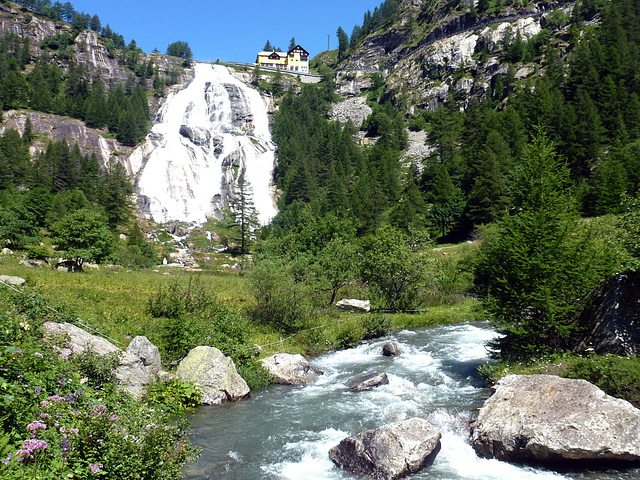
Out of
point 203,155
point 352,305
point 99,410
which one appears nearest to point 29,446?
point 99,410

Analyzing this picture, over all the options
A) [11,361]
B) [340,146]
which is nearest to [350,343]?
[11,361]

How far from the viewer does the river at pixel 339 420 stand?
380 inches

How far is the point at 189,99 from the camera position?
125 m

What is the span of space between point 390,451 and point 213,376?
724 centimetres

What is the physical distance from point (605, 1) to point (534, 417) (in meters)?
133

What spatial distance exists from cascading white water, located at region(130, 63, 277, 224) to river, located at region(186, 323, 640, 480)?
226ft

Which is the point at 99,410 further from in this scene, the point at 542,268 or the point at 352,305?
the point at 352,305

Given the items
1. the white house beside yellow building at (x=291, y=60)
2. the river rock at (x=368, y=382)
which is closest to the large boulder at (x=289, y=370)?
the river rock at (x=368, y=382)

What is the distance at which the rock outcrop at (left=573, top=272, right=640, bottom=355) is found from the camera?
12.3 metres

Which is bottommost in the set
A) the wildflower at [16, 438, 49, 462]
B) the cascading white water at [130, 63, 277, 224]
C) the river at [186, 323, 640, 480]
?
the river at [186, 323, 640, 480]

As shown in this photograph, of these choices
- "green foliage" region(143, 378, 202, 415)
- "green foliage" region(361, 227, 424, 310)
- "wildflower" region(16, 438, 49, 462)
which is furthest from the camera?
"green foliage" region(361, 227, 424, 310)

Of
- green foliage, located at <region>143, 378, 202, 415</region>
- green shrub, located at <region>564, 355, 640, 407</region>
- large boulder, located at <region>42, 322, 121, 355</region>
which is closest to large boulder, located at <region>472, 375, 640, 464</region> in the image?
green shrub, located at <region>564, 355, 640, 407</region>

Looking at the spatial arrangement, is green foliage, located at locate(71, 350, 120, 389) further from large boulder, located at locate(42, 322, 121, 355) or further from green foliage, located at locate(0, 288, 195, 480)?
green foliage, located at locate(0, 288, 195, 480)

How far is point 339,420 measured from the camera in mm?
12812
